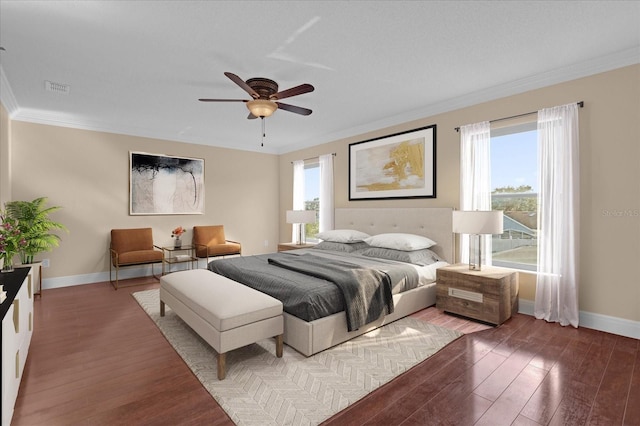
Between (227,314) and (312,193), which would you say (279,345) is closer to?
(227,314)

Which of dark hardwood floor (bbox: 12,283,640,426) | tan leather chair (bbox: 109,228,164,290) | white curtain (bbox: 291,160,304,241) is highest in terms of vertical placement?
white curtain (bbox: 291,160,304,241)

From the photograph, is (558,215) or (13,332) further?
(558,215)

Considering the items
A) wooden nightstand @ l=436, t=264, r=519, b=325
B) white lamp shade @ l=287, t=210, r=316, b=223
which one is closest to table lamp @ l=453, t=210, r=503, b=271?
wooden nightstand @ l=436, t=264, r=519, b=325

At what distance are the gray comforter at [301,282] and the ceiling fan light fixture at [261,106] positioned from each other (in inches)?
65.9

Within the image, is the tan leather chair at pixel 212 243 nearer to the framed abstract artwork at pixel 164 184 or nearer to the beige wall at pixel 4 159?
the framed abstract artwork at pixel 164 184

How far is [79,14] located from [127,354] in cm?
271

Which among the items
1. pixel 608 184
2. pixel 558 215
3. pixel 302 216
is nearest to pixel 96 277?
pixel 302 216

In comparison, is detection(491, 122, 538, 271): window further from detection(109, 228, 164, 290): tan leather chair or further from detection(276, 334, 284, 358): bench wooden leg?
detection(109, 228, 164, 290): tan leather chair

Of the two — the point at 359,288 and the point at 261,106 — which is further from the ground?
the point at 261,106

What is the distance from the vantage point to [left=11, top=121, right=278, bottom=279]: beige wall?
4766 mm

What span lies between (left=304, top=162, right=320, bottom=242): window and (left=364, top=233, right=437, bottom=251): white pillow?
7.64 feet

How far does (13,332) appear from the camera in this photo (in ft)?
6.63

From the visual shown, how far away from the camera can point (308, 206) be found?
6.91 m

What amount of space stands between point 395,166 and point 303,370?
3.47 meters
